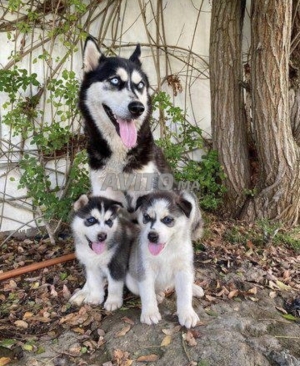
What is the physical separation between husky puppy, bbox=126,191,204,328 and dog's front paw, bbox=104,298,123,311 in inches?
11.4

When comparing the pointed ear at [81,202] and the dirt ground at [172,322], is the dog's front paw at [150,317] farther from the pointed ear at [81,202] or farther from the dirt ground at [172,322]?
the pointed ear at [81,202]

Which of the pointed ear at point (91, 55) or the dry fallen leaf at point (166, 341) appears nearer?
the dry fallen leaf at point (166, 341)

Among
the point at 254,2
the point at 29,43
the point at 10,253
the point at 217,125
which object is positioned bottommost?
the point at 10,253

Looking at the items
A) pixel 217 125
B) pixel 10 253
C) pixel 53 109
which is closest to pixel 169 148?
pixel 217 125

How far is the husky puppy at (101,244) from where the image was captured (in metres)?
3.53

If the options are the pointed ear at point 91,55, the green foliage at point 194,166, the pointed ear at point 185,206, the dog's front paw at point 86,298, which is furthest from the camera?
the green foliage at point 194,166

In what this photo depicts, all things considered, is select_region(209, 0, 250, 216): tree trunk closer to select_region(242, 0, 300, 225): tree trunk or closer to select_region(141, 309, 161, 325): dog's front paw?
select_region(242, 0, 300, 225): tree trunk

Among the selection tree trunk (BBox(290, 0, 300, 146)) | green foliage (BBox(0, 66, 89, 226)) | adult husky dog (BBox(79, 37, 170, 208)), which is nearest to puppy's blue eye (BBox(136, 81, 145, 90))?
adult husky dog (BBox(79, 37, 170, 208))

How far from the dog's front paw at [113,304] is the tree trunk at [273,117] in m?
2.57

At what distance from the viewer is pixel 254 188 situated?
18.2 feet

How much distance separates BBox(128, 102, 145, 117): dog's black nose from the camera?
11.9ft

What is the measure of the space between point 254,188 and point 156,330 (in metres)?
2.82

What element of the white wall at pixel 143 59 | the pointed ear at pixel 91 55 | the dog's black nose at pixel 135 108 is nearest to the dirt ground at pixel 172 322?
the white wall at pixel 143 59

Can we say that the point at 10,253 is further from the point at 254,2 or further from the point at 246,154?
the point at 254,2
